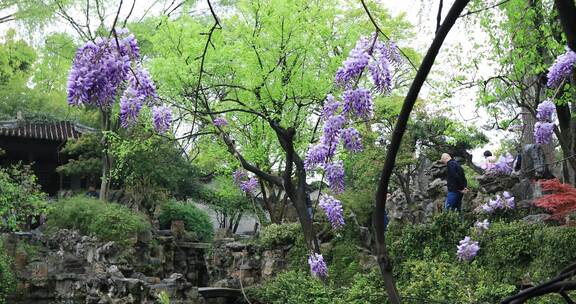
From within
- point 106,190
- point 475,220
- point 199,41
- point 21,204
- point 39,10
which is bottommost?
point 475,220

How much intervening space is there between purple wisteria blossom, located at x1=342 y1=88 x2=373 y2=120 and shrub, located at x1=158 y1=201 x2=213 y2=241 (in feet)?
52.1

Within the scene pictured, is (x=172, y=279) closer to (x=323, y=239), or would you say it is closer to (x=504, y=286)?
(x=323, y=239)

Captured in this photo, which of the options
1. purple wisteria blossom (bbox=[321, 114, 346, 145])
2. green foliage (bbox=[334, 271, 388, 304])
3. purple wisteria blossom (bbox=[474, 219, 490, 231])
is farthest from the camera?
purple wisteria blossom (bbox=[474, 219, 490, 231])

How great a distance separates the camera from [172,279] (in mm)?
10570

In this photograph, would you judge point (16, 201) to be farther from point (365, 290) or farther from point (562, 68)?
point (562, 68)

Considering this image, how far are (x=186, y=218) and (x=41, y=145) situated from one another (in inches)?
211

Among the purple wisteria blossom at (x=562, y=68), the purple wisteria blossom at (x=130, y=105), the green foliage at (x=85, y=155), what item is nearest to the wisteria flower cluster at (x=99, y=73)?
the purple wisteria blossom at (x=130, y=105)

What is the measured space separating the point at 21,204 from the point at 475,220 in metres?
8.71

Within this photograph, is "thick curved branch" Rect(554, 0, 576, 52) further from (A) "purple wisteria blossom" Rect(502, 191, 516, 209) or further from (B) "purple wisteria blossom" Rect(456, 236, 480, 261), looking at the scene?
(A) "purple wisteria blossom" Rect(502, 191, 516, 209)

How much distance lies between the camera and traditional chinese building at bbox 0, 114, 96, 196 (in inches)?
742

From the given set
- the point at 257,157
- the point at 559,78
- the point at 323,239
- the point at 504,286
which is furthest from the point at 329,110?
the point at 257,157

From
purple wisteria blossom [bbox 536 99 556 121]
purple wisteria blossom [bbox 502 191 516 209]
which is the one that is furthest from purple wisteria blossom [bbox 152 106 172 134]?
purple wisteria blossom [bbox 502 191 516 209]

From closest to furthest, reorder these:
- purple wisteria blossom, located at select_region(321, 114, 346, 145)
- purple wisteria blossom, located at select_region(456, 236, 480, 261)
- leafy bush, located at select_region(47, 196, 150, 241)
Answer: purple wisteria blossom, located at select_region(321, 114, 346, 145), purple wisteria blossom, located at select_region(456, 236, 480, 261), leafy bush, located at select_region(47, 196, 150, 241)

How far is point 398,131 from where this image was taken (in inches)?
32.3
